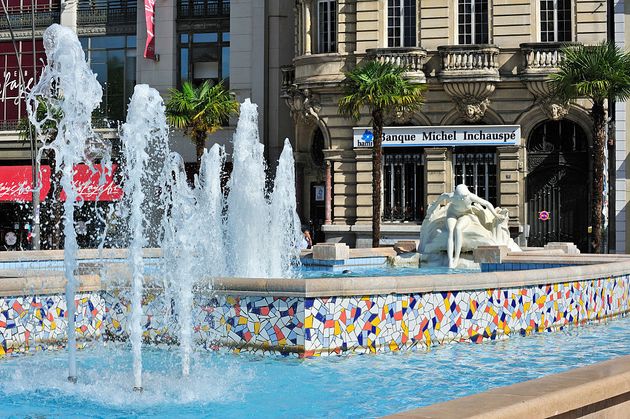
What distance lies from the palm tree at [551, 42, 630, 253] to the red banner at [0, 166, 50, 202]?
2041 centimetres

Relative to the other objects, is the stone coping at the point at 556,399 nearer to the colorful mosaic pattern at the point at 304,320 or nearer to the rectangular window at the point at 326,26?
the colorful mosaic pattern at the point at 304,320

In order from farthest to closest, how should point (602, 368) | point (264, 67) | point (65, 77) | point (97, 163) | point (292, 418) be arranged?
point (97, 163)
point (264, 67)
point (65, 77)
point (292, 418)
point (602, 368)

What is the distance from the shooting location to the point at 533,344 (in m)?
14.2

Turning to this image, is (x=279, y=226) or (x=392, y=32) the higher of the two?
(x=392, y=32)

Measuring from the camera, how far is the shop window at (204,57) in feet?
146

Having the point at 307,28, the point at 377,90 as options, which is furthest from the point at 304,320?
the point at 307,28

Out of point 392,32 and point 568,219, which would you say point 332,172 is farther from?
point 568,219

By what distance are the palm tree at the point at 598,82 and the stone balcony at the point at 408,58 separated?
5821mm

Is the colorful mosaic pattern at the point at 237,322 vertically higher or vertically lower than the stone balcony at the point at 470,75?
lower

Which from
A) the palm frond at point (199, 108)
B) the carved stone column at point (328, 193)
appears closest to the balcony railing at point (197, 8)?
the palm frond at point (199, 108)

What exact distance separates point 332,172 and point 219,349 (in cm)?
2695

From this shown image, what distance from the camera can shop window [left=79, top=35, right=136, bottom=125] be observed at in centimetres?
Result: 4553

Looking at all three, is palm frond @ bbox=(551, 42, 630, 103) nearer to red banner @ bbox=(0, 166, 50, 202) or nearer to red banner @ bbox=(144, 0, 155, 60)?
red banner @ bbox=(144, 0, 155, 60)

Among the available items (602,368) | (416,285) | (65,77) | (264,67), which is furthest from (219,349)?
(264,67)
